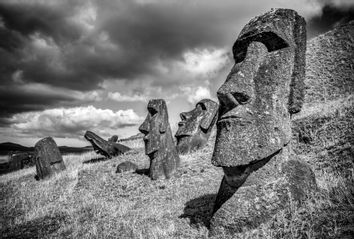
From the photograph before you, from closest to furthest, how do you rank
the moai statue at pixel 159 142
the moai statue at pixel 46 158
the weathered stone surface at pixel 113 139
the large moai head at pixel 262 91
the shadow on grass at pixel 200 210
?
the large moai head at pixel 262 91 < the shadow on grass at pixel 200 210 < the moai statue at pixel 159 142 < the moai statue at pixel 46 158 < the weathered stone surface at pixel 113 139

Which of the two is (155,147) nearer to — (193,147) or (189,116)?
(193,147)

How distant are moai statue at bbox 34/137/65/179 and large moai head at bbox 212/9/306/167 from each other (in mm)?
12241

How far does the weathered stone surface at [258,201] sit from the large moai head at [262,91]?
0.40 m

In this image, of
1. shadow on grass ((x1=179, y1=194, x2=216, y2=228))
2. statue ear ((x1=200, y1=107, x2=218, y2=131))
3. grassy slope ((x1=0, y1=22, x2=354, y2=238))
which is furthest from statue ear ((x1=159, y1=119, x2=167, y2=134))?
shadow on grass ((x1=179, y1=194, x2=216, y2=228))

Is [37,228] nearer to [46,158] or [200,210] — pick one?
[200,210]

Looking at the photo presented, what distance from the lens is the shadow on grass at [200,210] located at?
4.08 meters

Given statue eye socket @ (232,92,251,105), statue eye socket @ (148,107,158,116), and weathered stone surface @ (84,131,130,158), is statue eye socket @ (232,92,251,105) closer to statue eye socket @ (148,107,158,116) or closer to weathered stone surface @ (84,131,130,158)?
statue eye socket @ (148,107,158,116)

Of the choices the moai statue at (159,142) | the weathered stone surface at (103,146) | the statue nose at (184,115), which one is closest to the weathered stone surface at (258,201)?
the moai statue at (159,142)

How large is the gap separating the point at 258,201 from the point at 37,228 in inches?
193

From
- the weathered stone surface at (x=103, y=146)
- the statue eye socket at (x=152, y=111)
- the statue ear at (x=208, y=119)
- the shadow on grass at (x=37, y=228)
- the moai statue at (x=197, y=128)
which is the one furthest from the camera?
the weathered stone surface at (x=103, y=146)

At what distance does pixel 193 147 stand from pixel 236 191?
7477mm

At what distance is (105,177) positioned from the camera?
373 inches

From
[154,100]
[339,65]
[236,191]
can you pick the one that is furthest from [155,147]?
[339,65]

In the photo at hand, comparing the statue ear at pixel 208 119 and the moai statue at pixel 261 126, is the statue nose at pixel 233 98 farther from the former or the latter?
the statue ear at pixel 208 119
